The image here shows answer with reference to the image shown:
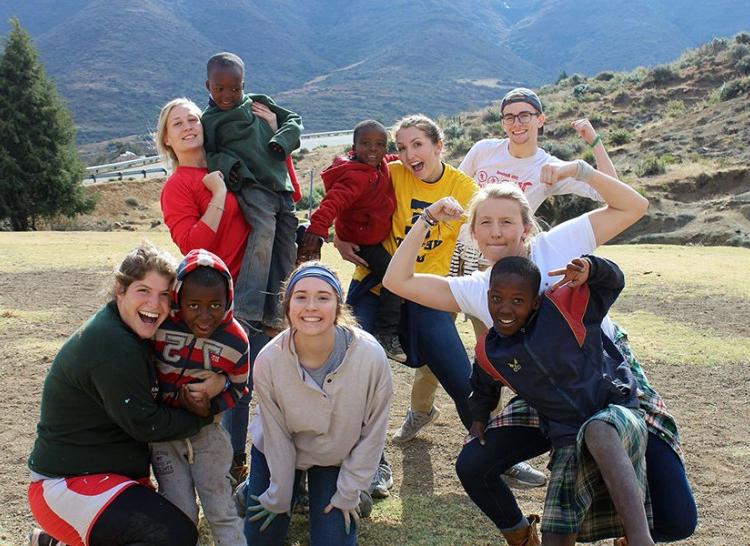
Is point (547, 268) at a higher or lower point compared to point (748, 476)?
higher

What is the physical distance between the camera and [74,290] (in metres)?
10.5

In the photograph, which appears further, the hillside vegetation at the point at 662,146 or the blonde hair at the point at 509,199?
the hillside vegetation at the point at 662,146

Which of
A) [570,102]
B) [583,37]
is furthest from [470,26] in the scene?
[570,102]

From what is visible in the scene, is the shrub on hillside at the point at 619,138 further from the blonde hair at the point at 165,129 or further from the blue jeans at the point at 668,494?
the blue jeans at the point at 668,494

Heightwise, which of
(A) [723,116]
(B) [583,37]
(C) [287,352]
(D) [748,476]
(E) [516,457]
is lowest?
(D) [748,476]

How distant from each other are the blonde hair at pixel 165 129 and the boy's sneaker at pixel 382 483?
6.80 feet

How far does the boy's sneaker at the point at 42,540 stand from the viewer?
10.9 ft

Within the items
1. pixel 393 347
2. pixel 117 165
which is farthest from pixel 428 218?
pixel 117 165

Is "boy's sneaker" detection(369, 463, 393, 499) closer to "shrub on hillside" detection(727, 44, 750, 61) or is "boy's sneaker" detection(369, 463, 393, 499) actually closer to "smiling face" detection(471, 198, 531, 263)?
"smiling face" detection(471, 198, 531, 263)

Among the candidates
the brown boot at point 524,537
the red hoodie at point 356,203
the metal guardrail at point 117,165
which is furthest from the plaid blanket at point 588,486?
the metal guardrail at point 117,165

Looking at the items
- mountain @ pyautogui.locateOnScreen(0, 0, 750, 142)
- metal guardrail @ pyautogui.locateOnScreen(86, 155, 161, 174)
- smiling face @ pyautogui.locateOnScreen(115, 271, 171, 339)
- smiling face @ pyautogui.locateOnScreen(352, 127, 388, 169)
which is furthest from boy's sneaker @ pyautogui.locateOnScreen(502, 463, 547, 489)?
mountain @ pyautogui.locateOnScreen(0, 0, 750, 142)

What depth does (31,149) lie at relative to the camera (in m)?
27.8

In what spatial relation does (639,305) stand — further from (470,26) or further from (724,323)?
(470,26)

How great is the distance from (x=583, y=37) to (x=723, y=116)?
13673cm
